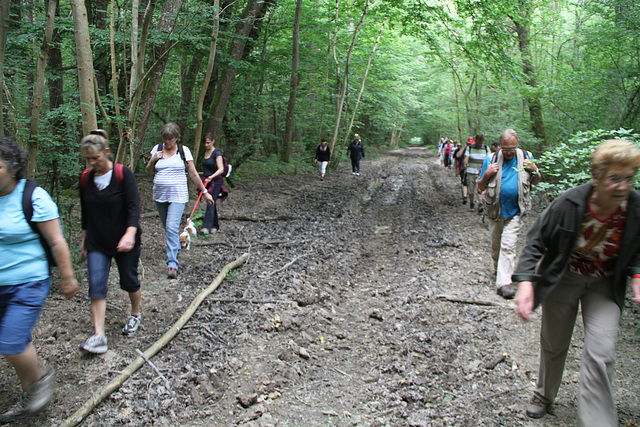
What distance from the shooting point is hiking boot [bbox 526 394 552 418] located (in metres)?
3.35

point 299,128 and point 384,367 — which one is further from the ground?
point 299,128

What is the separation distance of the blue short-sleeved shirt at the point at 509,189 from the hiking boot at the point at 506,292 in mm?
1006

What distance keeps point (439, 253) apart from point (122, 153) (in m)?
5.71

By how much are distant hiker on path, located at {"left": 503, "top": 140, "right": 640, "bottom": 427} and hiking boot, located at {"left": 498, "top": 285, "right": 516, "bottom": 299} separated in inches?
106

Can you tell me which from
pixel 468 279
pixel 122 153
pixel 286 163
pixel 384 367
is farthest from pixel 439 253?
pixel 286 163

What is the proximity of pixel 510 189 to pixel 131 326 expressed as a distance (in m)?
5.08

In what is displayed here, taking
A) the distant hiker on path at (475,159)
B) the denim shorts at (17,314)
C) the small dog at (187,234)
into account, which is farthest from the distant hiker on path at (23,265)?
the distant hiker on path at (475,159)

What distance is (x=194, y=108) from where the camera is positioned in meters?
13.0

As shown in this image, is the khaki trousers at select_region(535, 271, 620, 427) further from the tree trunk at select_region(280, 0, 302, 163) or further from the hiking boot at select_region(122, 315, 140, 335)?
the tree trunk at select_region(280, 0, 302, 163)

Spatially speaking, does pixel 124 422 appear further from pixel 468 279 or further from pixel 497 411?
pixel 468 279

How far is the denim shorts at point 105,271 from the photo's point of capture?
4.03 m

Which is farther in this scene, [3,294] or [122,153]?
[122,153]

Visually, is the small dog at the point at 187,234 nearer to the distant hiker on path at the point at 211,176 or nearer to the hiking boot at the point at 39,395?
the distant hiker on path at the point at 211,176

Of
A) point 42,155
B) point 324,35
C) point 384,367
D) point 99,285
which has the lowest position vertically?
point 384,367
